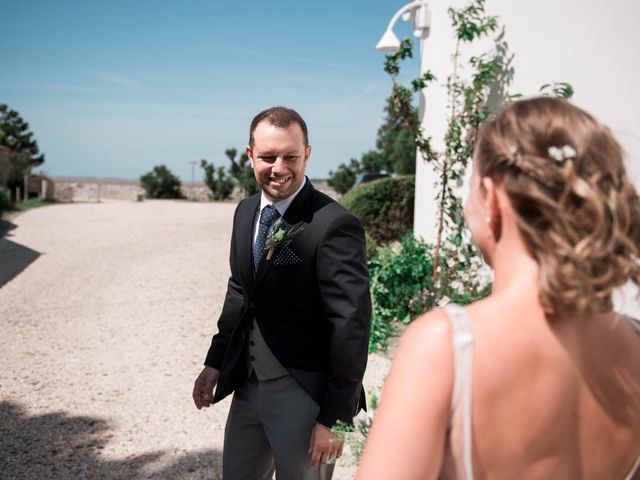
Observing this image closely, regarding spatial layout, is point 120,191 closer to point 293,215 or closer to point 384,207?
point 384,207

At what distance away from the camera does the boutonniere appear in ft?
7.88

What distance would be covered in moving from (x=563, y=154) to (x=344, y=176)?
32.7 meters

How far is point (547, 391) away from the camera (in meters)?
0.98

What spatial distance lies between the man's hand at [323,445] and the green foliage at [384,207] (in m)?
8.16

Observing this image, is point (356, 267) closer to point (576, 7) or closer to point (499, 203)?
point (499, 203)

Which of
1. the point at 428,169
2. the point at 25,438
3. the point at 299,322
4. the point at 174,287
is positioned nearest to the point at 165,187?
the point at 174,287

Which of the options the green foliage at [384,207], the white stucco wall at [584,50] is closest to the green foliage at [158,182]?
the green foliage at [384,207]

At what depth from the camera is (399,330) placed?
281 inches

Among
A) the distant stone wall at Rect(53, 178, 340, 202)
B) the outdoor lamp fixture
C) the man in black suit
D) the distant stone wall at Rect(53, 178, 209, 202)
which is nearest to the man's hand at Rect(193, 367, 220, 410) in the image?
the man in black suit

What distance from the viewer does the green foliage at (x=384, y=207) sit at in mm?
10414

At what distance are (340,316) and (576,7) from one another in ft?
17.3

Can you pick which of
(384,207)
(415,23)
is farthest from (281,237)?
(384,207)

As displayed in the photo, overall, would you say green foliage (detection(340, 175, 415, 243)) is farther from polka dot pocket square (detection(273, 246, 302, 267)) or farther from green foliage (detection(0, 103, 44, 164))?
green foliage (detection(0, 103, 44, 164))

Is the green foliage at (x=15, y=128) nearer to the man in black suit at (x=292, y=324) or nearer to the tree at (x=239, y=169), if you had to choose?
the tree at (x=239, y=169)
